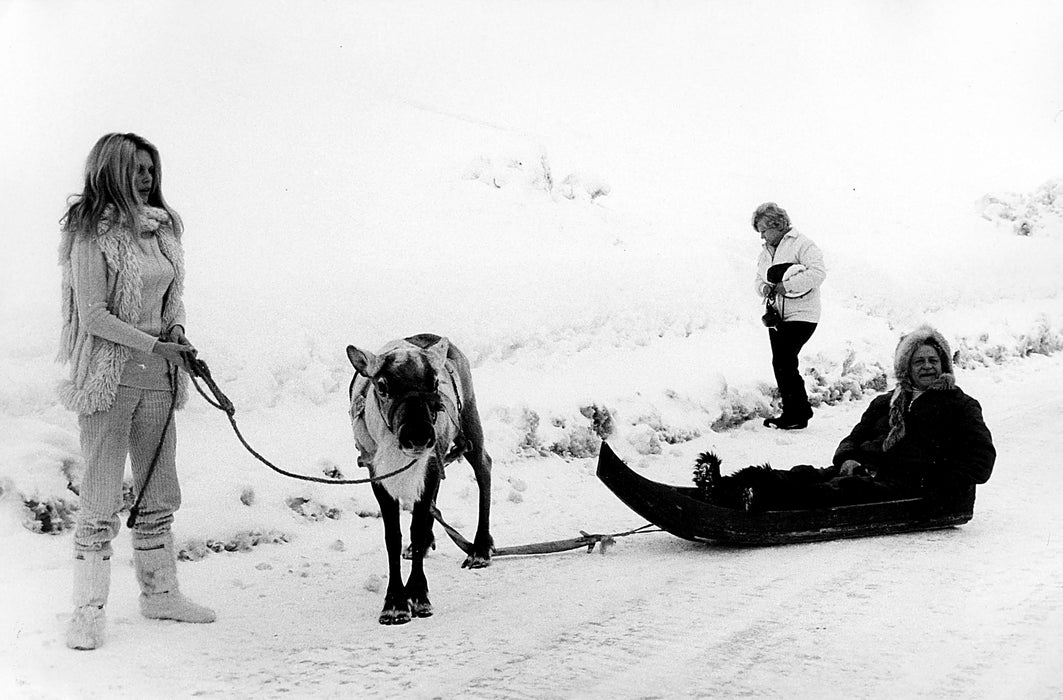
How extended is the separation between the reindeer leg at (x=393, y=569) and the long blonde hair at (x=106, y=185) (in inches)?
47.2

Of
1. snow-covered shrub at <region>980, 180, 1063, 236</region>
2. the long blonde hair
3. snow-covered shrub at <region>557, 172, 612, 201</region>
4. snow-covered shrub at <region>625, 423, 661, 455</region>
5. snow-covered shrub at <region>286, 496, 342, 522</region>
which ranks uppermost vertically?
snow-covered shrub at <region>557, 172, 612, 201</region>

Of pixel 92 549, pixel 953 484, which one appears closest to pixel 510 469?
pixel 953 484

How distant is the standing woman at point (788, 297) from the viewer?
19.7 ft

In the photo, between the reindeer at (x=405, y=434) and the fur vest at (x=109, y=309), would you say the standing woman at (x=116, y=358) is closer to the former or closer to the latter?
the fur vest at (x=109, y=309)

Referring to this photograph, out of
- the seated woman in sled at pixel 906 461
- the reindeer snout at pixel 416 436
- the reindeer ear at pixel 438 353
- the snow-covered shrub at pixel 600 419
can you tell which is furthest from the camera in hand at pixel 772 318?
the reindeer snout at pixel 416 436

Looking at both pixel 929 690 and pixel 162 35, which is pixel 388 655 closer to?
pixel 929 690

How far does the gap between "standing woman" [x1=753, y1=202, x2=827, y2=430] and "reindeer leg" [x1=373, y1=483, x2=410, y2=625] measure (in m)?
3.58

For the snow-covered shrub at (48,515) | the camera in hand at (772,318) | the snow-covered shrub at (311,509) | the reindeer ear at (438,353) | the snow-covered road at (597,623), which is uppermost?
the camera in hand at (772,318)

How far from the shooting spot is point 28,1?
394 centimetres

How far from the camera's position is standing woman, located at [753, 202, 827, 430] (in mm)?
6008

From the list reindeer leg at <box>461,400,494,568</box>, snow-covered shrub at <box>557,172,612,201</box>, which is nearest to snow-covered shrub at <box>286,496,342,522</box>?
reindeer leg at <box>461,400,494,568</box>

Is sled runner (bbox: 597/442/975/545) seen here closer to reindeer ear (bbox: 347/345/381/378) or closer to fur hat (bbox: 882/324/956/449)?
fur hat (bbox: 882/324/956/449)

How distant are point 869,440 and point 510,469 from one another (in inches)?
71.9

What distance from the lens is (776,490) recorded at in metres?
3.88
